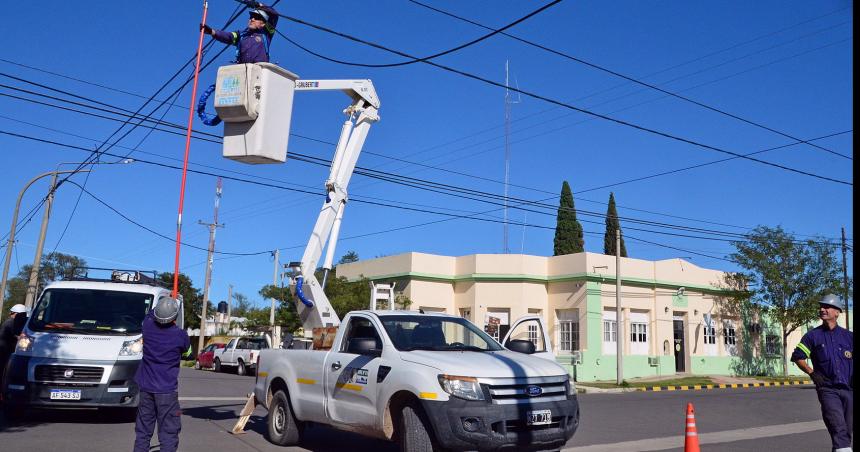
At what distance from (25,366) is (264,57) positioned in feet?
18.2

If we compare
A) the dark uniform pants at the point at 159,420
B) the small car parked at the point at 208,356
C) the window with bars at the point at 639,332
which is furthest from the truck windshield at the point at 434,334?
the small car parked at the point at 208,356

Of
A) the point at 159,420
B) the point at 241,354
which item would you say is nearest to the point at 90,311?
the point at 159,420

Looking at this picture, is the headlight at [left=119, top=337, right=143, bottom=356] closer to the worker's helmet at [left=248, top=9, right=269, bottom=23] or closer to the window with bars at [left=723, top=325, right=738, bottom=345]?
the worker's helmet at [left=248, top=9, right=269, bottom=23]

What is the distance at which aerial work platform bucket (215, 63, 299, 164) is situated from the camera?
944 centimetres

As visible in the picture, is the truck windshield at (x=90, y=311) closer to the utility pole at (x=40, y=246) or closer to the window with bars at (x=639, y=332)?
the utility pole at (x=40, y=246)

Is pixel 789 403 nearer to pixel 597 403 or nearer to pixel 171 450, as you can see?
pixel 597 403

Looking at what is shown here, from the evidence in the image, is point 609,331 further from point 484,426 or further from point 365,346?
point 484,426

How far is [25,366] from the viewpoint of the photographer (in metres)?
10.1

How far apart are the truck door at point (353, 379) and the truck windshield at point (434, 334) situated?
246 millimetres

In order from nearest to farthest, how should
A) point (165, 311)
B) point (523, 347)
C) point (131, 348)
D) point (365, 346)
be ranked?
point (165, 311), point (365, 346), point (523, 347), point (131, 348)

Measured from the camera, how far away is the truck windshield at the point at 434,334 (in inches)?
323

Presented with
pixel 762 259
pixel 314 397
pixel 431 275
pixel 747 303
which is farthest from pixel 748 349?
pixel 314 397

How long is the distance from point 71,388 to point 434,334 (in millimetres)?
5441

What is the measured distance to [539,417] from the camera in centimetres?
712
